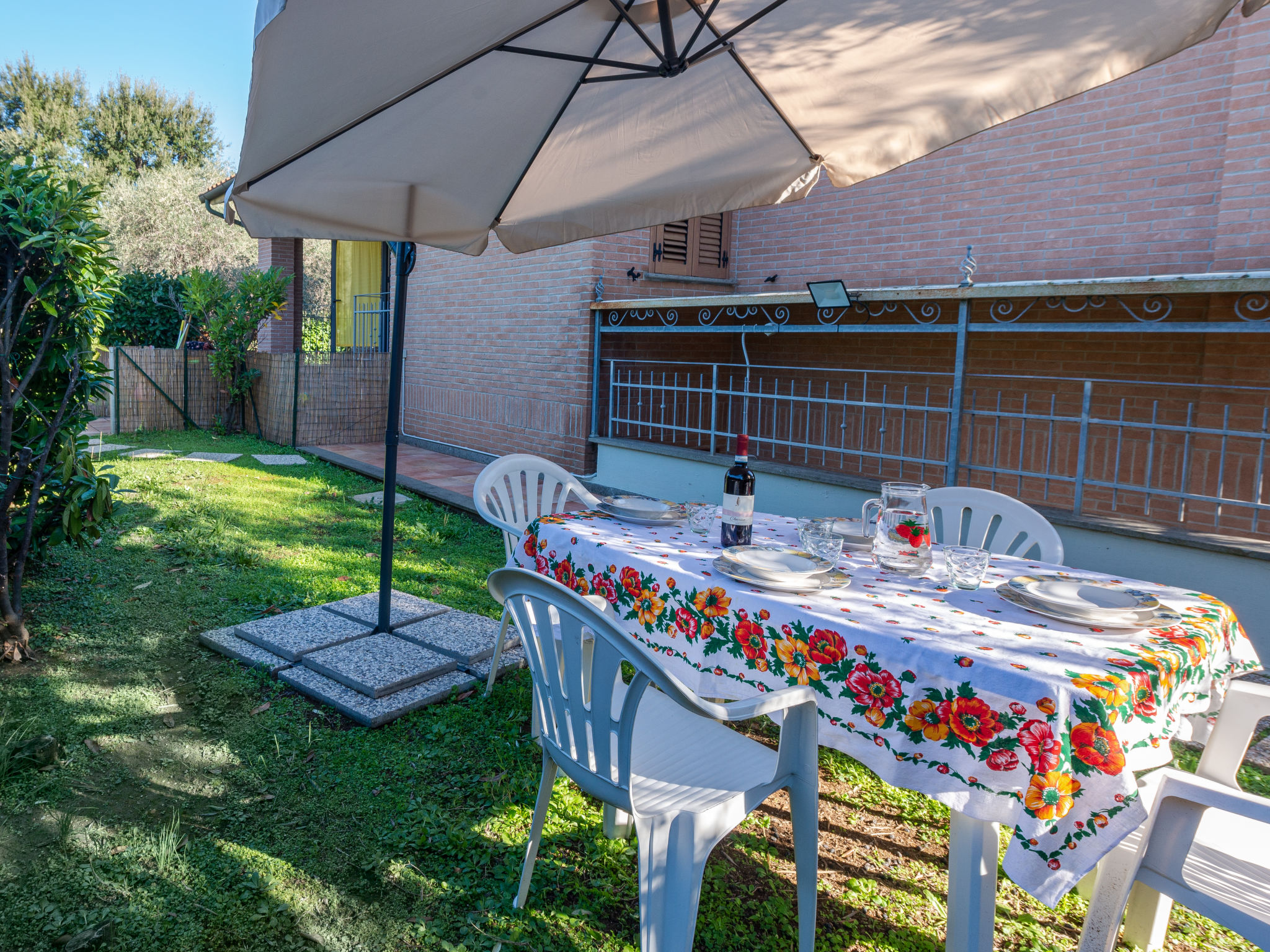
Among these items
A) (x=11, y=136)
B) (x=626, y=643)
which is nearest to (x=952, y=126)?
(x=626, y=643)

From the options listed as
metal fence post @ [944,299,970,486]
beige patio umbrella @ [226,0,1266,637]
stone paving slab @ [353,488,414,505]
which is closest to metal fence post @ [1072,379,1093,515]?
metal fence post @ [944,299,970,486]

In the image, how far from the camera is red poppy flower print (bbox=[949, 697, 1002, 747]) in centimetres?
146

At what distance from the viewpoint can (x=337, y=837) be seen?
2266 mm

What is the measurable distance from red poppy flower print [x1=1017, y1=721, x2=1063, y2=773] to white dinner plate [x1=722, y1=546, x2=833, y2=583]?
2.02 feet

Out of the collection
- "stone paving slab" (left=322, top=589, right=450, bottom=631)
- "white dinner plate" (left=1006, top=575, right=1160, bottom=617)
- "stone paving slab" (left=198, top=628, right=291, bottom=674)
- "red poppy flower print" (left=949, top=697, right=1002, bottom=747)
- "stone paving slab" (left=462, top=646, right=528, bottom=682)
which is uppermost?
"white dinner plate" (left=1006, top=575, right=1160, bottom=617)

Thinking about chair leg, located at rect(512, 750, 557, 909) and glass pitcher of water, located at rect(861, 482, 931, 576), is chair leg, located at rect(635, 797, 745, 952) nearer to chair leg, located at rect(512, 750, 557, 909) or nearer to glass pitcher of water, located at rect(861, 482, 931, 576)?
chair leg, located at rect(512, 750, 557, 909)

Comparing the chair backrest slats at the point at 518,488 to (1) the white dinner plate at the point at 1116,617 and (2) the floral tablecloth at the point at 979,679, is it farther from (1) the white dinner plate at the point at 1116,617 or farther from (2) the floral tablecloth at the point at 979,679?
(1) the white dinner plate at the point at 1116,617

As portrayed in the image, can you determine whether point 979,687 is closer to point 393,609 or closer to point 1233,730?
point 1233,730

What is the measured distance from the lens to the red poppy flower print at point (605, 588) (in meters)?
2.25

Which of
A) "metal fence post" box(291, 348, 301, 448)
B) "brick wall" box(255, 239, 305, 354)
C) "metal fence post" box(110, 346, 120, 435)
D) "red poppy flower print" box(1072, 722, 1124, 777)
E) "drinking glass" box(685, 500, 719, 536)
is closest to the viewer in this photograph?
"red poppy flower print" box(1072, 722, 1124, 777)

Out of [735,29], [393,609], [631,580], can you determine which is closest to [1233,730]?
[631,580]

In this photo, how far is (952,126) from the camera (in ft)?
8.29

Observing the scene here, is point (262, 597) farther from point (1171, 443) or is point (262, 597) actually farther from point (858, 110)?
point (1171, 443)

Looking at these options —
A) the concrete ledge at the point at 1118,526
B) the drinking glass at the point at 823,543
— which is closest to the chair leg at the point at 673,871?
the drinking glass at the point at 823,543
